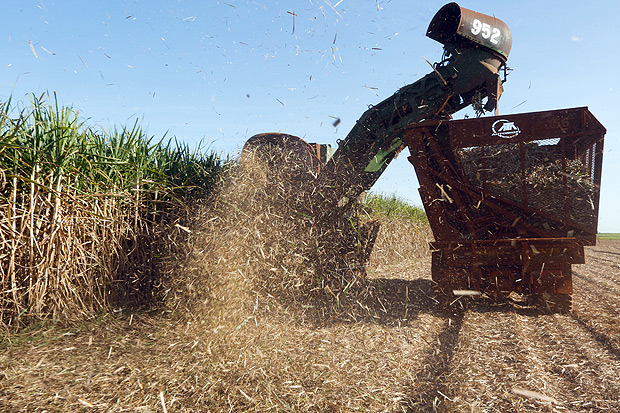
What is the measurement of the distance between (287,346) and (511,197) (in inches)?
154

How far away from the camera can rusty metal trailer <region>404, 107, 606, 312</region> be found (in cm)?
574

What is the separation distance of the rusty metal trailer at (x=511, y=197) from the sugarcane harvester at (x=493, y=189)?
1 cm

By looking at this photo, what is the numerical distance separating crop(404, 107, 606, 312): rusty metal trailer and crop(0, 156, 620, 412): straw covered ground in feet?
1.87

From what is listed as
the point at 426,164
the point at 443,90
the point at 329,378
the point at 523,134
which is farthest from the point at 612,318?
the point at 329,378

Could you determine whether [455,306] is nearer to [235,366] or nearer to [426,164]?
[426,164]

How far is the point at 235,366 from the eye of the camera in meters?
3.60

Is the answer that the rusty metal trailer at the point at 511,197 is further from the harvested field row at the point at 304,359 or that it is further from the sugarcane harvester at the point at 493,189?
the harvested field row at the point at 304,359

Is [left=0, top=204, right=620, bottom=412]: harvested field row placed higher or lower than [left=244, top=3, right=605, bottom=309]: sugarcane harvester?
lower

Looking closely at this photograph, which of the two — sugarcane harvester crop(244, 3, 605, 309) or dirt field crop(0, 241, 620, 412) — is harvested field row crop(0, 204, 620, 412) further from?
sugarcane harvester crop(244, 3, 605, 309)

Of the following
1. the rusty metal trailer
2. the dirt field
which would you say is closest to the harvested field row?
the dirt field

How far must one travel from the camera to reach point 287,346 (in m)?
4.24

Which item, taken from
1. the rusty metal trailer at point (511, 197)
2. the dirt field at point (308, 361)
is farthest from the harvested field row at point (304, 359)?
the rusty metal trailer at point (511, 197)

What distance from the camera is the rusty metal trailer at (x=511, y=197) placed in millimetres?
5738

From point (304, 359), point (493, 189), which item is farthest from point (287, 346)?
point (493, 189)
